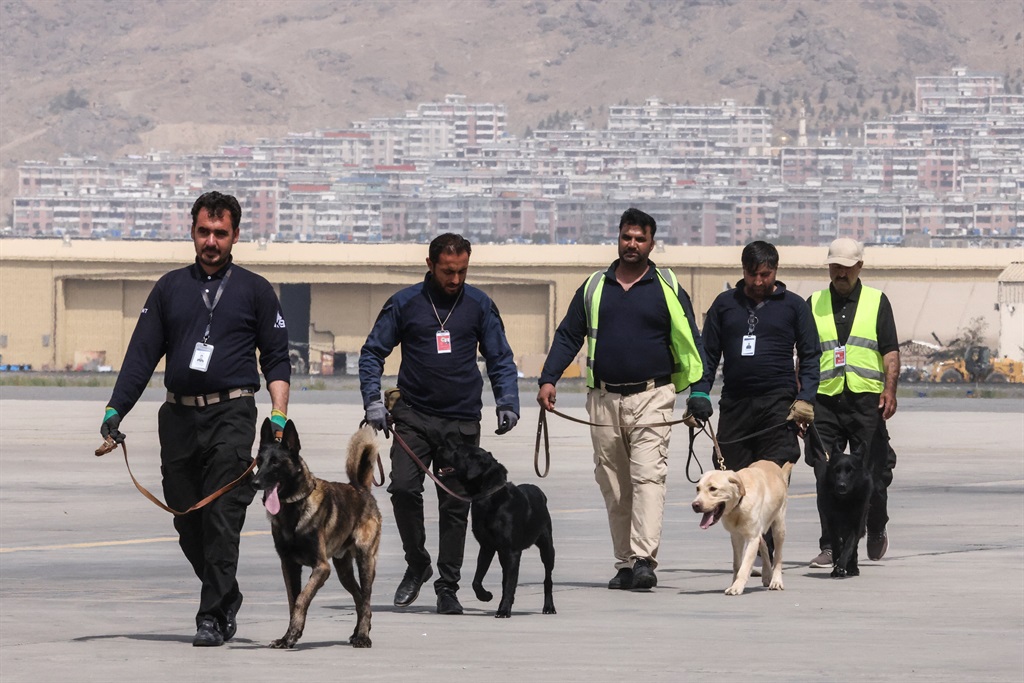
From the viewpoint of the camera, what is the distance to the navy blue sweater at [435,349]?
39.0 ft

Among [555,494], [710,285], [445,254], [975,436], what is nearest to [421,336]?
[445,254]

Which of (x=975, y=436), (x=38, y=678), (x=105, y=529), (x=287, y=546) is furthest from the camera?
(x=975, y=436)

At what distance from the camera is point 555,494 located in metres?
21.5

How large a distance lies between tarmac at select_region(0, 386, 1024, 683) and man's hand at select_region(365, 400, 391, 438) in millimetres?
999

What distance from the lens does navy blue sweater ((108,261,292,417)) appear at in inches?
408

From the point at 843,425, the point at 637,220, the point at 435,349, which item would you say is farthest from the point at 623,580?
the point at 843,425

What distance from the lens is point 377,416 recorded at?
11.5m

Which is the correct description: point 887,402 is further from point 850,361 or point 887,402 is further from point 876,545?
point 876,545

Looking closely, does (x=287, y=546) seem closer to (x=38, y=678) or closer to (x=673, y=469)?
(x=38, y=678)

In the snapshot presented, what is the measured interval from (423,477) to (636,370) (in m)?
1.82

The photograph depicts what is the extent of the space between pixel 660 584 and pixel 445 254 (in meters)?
2.82

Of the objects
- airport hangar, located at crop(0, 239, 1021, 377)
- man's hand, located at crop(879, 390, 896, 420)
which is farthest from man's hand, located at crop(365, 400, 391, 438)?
airport hangar, located at crop(0, 239, 1021, 377)

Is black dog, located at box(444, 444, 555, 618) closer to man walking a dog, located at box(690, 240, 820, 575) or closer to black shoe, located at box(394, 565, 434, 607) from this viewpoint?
black shoe, located at box(394, 565, 434, 607)

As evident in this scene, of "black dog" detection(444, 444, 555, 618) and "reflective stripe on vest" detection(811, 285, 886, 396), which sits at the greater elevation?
"reflective stripe on vest" detection(811, 285, 886, 396)
